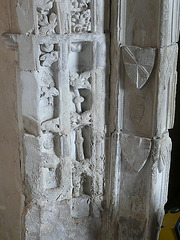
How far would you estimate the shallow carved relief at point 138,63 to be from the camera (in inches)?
79.1

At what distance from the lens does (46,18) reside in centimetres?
196

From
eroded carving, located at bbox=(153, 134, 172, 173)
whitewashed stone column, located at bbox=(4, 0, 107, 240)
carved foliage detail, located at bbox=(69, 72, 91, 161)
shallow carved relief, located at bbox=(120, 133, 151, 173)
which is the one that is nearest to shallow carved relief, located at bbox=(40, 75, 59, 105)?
whitewashed stone column, located at bbox=(4, 0, 107, 240)

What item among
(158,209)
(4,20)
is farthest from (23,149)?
(158,209)

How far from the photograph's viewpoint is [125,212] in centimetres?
237

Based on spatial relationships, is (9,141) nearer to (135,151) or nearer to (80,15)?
(135,151)

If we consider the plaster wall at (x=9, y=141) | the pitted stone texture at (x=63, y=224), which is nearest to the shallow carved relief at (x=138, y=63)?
the plaster wall at (x=9, y=141)

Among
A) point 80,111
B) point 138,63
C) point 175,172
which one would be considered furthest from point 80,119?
point 175,172

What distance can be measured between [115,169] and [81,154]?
0.23 meters

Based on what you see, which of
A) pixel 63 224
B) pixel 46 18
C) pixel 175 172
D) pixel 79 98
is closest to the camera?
pixel 46 18

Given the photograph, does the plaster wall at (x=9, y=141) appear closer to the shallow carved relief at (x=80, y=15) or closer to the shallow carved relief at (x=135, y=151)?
the shallow carved relief at (x=80, y=15)

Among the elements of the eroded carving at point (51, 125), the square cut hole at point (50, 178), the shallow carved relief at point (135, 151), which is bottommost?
the square cut hole at point (50, 178)

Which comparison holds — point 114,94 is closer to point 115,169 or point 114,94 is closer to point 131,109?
point 131,109

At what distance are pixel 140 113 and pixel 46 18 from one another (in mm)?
728

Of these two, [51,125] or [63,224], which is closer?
[51,125]
